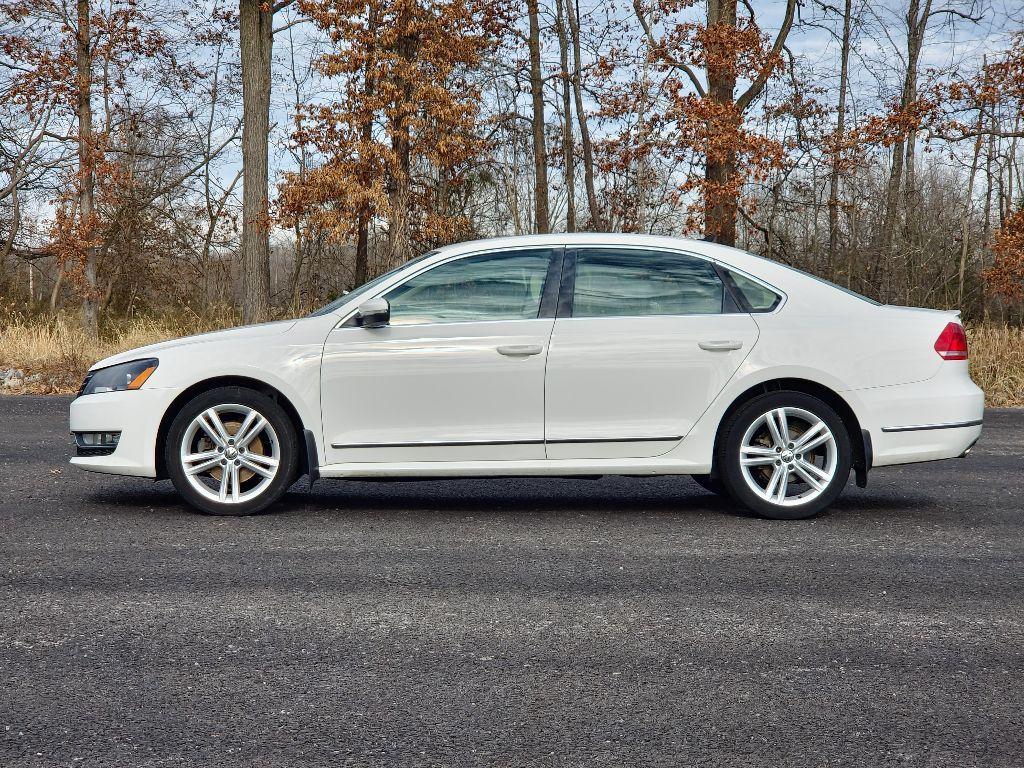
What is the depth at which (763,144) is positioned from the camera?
1947 cm

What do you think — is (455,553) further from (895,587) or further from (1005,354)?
(1005,354)

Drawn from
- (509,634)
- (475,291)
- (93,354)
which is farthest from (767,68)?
(509,634)

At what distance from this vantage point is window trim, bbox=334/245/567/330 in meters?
6.46

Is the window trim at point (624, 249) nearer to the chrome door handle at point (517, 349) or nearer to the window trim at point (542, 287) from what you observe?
the window trim at point (542, 287)

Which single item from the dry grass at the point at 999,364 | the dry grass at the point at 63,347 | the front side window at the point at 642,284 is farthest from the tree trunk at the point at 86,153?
the front side window at the point at 642,284

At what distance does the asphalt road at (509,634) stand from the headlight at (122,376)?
31.9 inches

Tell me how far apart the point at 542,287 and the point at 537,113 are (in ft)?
79.5

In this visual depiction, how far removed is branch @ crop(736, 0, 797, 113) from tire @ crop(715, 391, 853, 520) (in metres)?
15.2

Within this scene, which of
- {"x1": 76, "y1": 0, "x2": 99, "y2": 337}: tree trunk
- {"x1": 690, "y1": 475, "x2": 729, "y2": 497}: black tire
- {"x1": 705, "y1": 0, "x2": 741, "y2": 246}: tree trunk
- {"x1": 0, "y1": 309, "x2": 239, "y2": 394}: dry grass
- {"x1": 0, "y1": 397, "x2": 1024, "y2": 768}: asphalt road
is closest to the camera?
{"x1": 0, "y1": 397, "x2": 1024, "y2": 768}: asphalt road

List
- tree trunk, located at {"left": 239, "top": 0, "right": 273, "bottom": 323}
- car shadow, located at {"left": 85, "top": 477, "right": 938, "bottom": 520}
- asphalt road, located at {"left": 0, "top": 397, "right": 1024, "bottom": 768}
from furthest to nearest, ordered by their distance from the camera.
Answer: tree trunk, located at {"left": 239, "top": 0, "right": 273, "bottom": 323}
car shadow, located at {"left": 85, "top": 477, "right": 938, "bottom": 520}
asphalt road, located at {"left": 0, "top": 397, "right": 1024, "bottom": 768}

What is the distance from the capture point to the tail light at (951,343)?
653 centimetres

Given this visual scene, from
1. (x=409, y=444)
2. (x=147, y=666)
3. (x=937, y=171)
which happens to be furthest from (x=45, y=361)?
(x=937, y=171)

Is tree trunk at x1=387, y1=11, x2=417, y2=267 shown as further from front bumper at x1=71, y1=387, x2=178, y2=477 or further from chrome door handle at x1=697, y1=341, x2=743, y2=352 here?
chrome door handle at x1=697, y1=341, x2=743, y2=352

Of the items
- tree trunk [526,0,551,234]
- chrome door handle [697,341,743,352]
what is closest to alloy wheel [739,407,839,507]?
chrome door handle [697,341,743,352]
